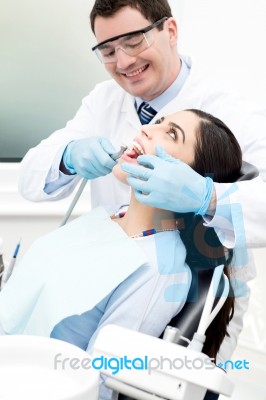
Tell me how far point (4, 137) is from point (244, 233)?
200cm

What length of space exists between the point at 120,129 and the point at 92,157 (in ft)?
0.96

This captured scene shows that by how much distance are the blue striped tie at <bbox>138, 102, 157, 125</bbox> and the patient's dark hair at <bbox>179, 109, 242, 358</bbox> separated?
0.34 m

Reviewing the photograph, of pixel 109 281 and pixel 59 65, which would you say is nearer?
pixel 109 281

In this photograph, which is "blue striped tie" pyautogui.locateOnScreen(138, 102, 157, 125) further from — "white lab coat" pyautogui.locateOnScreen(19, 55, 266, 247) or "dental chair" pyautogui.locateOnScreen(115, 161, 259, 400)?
"dental chair" pyautogui.locateOnScreen(115, 161, 259, 400)

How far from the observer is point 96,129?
1914mm

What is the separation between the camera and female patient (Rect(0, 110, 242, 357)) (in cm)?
137

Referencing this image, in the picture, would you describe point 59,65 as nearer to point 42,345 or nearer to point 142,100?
point 142,100

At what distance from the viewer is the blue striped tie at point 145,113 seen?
71.6 inches

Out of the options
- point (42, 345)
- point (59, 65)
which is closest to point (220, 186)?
point (42, 345)

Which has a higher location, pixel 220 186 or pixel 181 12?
pixel 181 12

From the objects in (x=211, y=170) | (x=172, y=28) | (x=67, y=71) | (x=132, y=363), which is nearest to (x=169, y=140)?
(x=211, y=170)

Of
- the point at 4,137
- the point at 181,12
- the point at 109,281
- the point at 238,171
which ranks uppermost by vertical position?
the point at 181,12

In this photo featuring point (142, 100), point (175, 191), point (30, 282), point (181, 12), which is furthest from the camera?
point (181, 12)

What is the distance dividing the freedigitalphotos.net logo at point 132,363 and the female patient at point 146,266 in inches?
10.0
